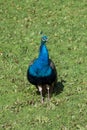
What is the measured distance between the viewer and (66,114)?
9.30 meters

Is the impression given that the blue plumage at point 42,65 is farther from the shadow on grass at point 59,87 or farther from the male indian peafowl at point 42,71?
the shadow on grass at point 59,87

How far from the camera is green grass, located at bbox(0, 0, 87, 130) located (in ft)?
30.1

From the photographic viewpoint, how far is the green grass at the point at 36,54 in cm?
917

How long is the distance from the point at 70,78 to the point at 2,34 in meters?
4.27

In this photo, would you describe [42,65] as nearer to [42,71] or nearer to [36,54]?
[42,71]

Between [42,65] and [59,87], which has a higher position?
[42,65]

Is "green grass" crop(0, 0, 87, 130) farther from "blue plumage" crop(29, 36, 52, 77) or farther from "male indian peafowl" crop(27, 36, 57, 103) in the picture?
"blue plumage" crop(29, 36, 52, 77)

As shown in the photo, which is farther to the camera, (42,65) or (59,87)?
(59,87)

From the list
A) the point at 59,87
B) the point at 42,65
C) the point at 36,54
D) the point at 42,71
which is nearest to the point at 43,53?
the point at 42,65

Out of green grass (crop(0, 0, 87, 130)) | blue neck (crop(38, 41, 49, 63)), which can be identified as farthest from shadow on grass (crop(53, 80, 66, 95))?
blue neck (crop(38, 41, 49, 63))

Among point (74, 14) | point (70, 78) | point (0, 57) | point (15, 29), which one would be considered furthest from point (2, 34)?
point (70, 78)

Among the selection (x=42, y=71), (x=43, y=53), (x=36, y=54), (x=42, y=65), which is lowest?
(x=36, y=54)

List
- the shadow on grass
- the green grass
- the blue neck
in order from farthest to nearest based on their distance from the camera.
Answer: the shadow on grass → the green grass → the blue neck

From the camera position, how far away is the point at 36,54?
1255cm
